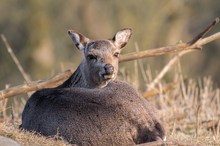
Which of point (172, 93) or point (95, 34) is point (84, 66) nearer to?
point (172, 93)

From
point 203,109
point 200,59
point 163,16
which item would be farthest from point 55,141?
point 200,59

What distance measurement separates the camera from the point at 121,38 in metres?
12.9

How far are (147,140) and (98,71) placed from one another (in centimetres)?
292

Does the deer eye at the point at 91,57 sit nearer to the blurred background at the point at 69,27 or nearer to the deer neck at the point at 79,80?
the deer neck at the point at 79,80

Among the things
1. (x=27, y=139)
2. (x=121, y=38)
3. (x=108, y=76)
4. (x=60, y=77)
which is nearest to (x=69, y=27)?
(x=60, y=77)

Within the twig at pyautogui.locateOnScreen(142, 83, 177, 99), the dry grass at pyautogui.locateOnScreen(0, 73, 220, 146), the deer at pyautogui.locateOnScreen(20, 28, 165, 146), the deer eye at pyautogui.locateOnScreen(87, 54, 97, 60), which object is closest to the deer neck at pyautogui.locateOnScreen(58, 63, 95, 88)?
the deer eye at pyautogui.locateOnScreen(87, 54, 97, 60)

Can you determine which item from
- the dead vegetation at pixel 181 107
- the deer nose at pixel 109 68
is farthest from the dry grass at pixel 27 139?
the deer nose at pixel 109 68

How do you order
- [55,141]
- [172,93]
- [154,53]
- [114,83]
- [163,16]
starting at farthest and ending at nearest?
[163,16] < [172,93] < [154,53] < [114,83] < [55,141]

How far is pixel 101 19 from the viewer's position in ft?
109

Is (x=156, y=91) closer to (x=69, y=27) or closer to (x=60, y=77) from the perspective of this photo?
(x=60, y=77)

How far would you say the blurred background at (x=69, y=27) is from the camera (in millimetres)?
32031

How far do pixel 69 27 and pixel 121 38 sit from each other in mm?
20714

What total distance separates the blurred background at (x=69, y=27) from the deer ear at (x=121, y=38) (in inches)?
697

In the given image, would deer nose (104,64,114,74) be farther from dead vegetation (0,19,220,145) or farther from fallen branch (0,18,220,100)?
fallen branch (0,18,220,100)
